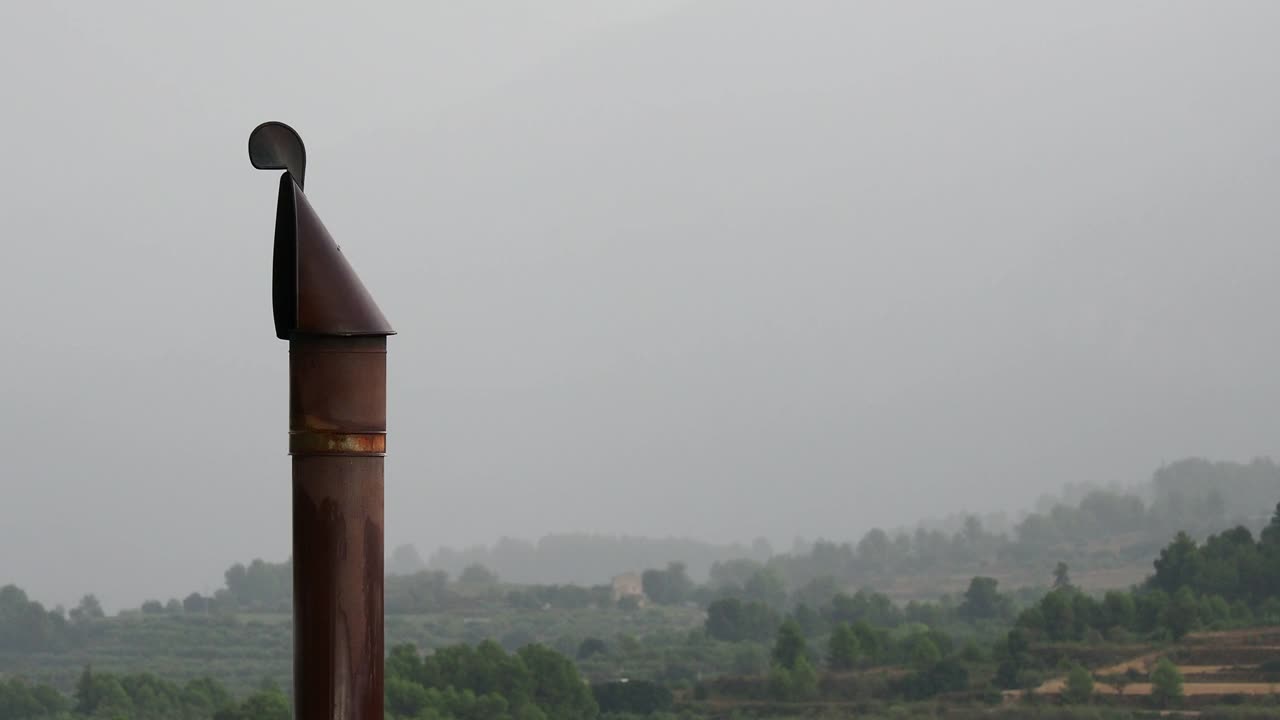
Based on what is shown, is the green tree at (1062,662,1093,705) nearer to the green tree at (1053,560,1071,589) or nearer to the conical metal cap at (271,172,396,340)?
the green tree at (1053,560,1071,589)

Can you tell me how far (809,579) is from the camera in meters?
77.7

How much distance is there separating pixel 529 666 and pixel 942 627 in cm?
2600

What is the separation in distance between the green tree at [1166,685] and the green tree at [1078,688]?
1.44 m

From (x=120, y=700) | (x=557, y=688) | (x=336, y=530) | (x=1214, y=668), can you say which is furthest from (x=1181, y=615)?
(x=336, y=530)

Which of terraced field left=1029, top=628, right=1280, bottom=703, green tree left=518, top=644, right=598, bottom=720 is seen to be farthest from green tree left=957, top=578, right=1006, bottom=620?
green tree left=518, top=644, right=598, bottom=720

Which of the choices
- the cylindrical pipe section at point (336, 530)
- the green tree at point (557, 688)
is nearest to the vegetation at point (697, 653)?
the green tree at point (557, 688)

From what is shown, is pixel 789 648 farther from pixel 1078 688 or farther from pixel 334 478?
pixel 334 478

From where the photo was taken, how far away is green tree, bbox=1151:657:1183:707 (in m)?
36.1

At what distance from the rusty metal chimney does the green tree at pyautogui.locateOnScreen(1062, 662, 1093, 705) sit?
118 feet

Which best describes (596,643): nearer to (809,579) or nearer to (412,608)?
(412,608)

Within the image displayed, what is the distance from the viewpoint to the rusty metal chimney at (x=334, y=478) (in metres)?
3.60

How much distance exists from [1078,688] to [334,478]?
3638 centimetres

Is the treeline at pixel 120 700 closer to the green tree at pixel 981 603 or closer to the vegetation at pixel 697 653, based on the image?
the vegetation at pixel 697 653

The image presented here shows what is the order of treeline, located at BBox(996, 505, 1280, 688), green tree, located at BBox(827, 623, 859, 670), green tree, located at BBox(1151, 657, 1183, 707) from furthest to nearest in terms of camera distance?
1. green tree, located at BBox(827, 623, 859, 670)
2. treeline, located at BBox(996, 505, 1280, 688)
3. green tree, located at BBox(1151, 657, 1183, 707)
